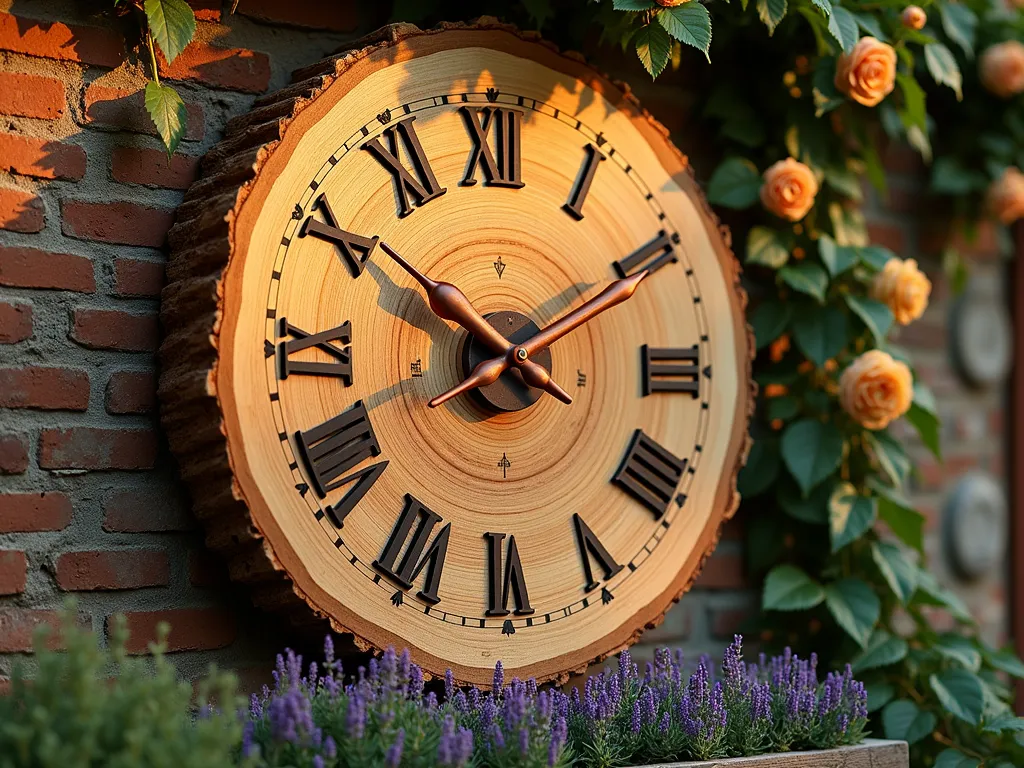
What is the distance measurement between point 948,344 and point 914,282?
62 cm

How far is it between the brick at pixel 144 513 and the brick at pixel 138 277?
0.88 feet

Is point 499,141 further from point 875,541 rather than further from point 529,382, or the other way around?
point 875,541

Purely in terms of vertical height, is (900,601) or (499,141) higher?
(499,141)

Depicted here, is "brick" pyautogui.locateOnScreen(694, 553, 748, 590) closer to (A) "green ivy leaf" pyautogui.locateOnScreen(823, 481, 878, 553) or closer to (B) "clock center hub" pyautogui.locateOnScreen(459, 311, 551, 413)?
(A) "green ivy leaf" pyautogui.locateOnScreen(823, 481, 878, 553)

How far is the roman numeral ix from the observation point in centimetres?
190

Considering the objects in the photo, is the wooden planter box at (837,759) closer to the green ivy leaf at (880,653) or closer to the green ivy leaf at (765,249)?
the green ivy leaf at (880,653)

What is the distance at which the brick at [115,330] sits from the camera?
1.57 metres

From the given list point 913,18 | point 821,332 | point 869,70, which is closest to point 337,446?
point 821,332

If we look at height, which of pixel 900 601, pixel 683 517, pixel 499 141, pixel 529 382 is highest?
pixel 499 141

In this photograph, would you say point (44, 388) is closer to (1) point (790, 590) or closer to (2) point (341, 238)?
(2) point (341, 238)

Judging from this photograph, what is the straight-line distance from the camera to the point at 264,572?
154cm

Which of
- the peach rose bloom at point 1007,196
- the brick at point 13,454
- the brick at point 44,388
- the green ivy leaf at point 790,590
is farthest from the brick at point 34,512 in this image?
the peach rose bloom at point 1007,196

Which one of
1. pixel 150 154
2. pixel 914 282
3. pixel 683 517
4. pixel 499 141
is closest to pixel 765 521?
pixel 683 517

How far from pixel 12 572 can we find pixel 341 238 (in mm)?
601
